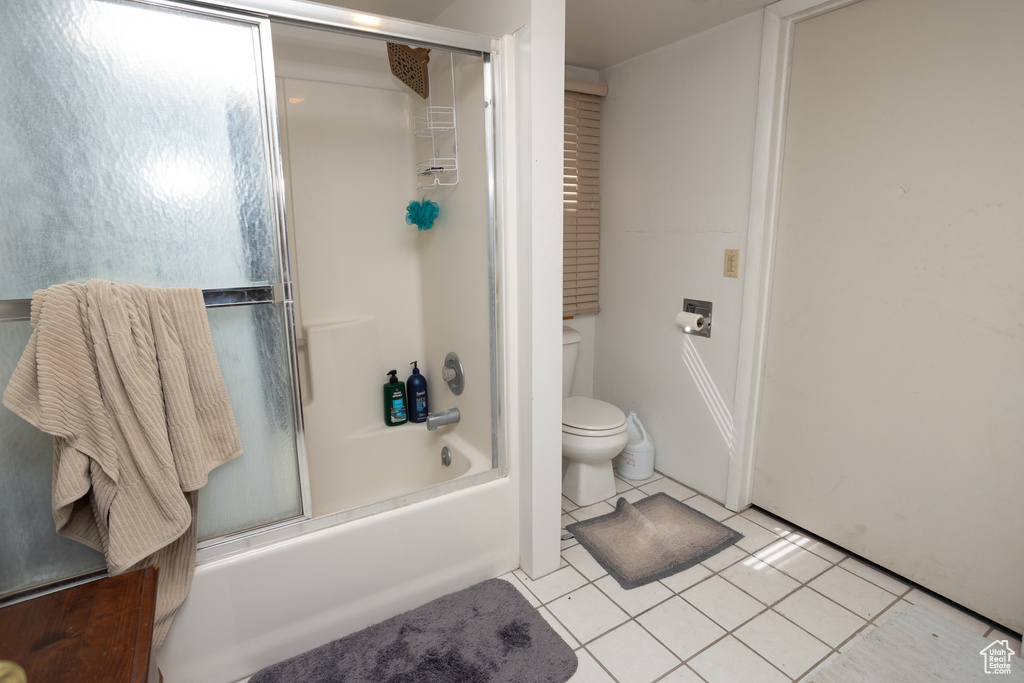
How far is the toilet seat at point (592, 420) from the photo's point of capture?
2375 mm

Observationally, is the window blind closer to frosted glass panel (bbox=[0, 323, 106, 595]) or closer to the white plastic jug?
the white plastic jug

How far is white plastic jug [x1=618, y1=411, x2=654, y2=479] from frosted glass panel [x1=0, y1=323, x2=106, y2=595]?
2.17m

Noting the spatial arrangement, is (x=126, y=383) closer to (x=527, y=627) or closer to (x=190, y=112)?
(x=190, y=112)

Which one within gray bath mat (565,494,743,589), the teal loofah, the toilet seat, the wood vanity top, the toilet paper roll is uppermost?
the teal loofah

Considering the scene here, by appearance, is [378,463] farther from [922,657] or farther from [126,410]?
[922,657]

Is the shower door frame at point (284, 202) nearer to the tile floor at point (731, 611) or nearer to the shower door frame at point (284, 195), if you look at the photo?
the shower door frame at point (284, 195)

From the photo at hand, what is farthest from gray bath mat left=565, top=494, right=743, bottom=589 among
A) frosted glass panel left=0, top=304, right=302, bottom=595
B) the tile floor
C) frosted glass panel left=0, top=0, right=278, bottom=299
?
frosted glass panel left=0, top=0, right=278, bottom=299

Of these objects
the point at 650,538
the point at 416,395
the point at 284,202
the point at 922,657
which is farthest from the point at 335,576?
the point at 922,657

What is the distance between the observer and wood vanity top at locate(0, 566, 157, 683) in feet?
2.95

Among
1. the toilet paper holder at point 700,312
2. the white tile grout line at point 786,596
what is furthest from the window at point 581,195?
the white tile grout line at point 786,596

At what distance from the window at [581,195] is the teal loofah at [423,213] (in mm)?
850

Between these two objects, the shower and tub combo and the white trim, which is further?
the white trim

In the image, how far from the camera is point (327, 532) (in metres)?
1.58

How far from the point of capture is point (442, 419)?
2076 millimetres
